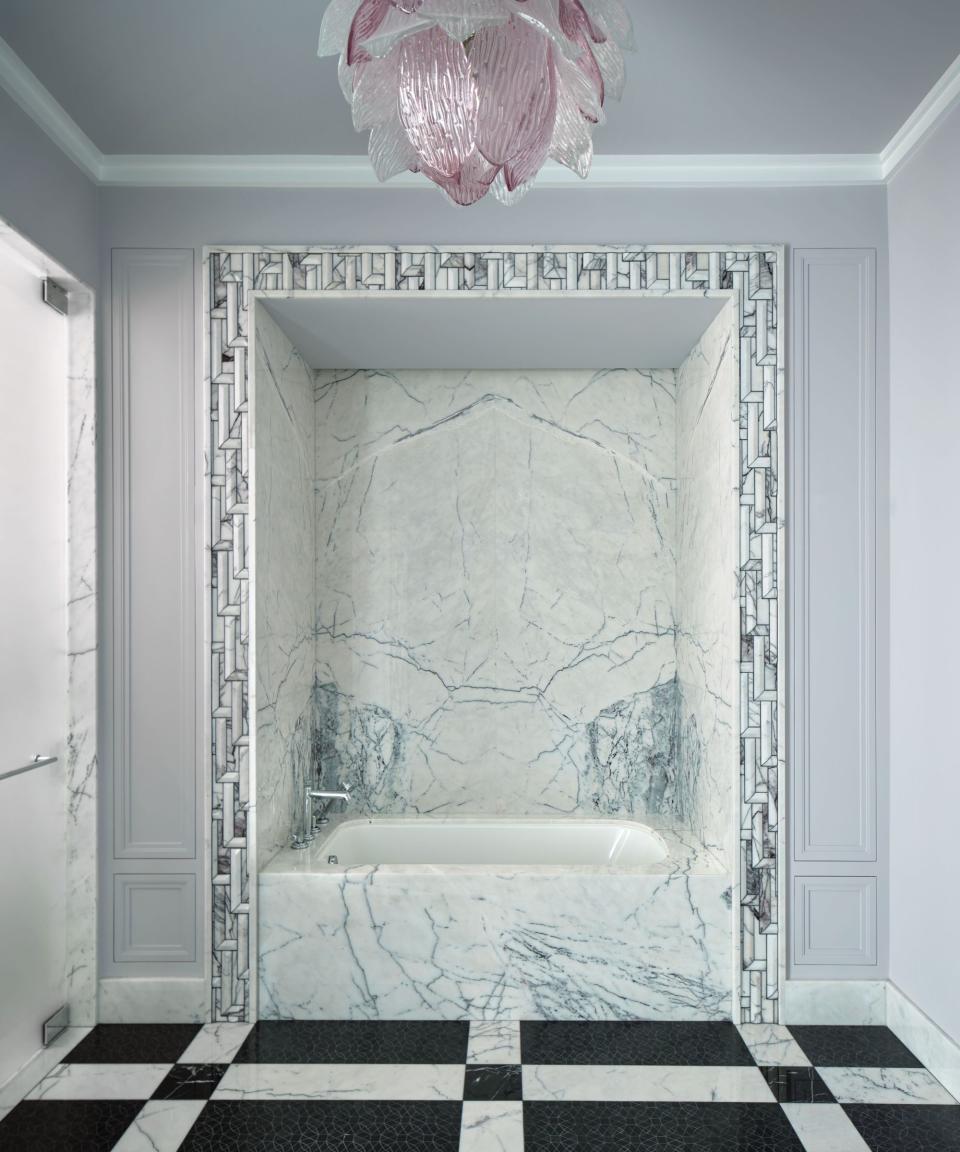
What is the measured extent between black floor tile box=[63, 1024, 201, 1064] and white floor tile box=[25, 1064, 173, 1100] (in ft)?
0.11

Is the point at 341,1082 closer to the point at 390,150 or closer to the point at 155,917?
the point at 155,917

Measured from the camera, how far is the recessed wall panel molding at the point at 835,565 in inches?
114

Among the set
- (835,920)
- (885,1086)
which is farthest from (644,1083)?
(835,920)

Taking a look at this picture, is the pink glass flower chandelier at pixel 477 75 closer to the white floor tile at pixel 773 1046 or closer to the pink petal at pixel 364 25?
the pink petal at pixel 364 25

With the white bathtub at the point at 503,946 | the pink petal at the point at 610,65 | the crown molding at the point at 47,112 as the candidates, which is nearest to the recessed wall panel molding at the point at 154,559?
the crown molding at the point at 47,112

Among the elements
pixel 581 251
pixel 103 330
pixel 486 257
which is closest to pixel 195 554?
pixel 103 330

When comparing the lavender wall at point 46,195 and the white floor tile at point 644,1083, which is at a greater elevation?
the lavender wall at point 46,195

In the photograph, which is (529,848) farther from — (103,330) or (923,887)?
(103,330)

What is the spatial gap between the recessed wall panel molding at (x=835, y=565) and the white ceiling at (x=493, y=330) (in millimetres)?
400

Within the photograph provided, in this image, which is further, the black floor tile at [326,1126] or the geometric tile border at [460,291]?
the geometric tile border at [460,291]

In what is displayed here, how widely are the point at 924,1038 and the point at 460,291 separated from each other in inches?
104

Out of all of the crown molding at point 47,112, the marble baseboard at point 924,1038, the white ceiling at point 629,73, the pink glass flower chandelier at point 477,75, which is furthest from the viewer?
the marble baseboard at point 924,1038

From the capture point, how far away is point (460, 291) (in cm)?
290

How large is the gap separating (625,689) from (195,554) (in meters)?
1.80
